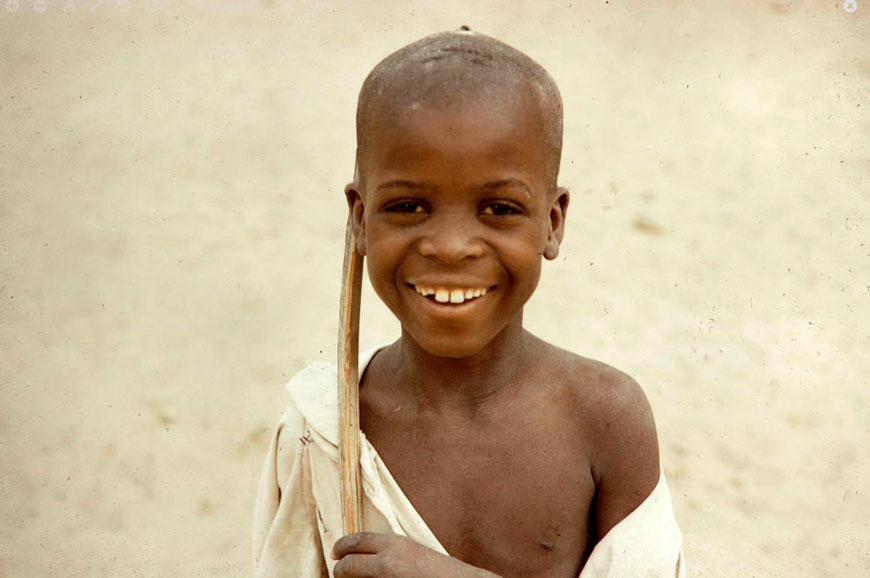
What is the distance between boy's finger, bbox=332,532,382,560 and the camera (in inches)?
63.2

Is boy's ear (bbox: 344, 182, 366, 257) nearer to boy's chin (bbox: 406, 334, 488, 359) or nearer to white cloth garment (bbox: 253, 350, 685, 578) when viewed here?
boy's chin (bbox: 406, 334, 488, 359)

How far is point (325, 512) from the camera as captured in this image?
1.81 metres

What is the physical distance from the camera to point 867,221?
11.8 ft

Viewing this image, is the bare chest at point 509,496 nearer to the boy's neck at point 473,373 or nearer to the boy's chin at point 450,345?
the boy's neck at point 473,373

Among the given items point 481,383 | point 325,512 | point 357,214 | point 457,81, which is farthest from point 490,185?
point 325,512

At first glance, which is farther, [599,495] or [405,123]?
[599,495]

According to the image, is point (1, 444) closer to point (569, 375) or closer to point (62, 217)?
point (62, 217)

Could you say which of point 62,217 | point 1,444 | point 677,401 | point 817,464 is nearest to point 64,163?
point 62,217

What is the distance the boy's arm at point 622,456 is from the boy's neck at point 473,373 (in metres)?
0.14

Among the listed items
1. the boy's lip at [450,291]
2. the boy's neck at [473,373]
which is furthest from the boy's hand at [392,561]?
the boy's lip at [450,291]

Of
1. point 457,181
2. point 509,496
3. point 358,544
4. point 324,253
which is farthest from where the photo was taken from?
point 324,253

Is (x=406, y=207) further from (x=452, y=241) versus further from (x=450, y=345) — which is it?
(x=450, y=345)

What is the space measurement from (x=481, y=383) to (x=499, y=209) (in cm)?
33

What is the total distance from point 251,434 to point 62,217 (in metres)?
1.13
